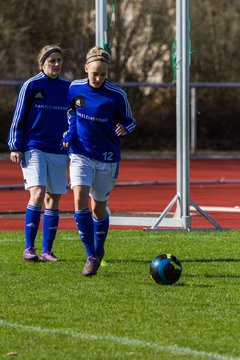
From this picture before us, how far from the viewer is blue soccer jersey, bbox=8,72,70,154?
11805 mm

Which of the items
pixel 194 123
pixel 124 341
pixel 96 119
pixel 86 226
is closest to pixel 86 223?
pixel 86 226

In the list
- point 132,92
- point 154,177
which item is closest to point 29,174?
point 154,177

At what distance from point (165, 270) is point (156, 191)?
12797 mm

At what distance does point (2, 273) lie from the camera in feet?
36.3

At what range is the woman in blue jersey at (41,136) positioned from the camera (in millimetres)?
11812

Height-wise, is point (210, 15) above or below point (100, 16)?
below

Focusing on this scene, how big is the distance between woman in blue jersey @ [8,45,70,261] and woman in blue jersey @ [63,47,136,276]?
86 centimetres

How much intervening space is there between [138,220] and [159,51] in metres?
24.1

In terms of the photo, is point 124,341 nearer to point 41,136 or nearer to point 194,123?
point 41,136

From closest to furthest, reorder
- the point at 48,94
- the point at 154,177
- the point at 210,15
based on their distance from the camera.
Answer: the point at 48,94 < the point at 154,177 < the point at 210,15

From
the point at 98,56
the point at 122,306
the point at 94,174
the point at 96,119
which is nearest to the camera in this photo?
the point at 122,306

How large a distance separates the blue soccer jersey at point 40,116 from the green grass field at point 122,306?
119 cm

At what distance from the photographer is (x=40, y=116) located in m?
11.9

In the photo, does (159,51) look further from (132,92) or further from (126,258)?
(126,258)
